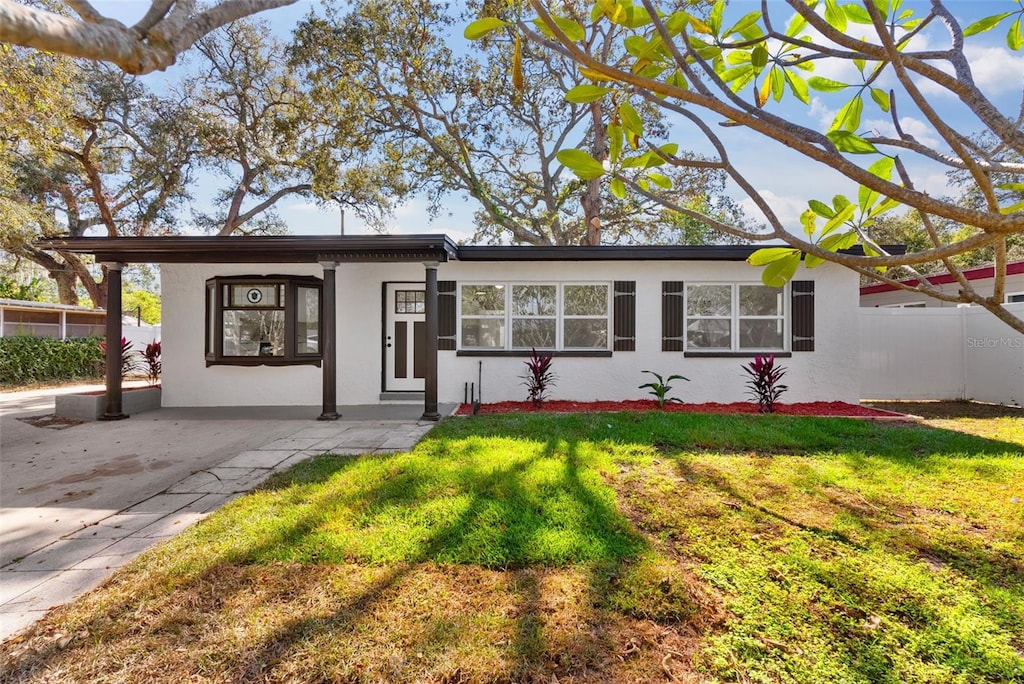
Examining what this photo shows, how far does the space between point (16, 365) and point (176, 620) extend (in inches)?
549

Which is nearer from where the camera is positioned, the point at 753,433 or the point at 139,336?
the point at 753,433

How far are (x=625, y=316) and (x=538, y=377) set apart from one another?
1.76 meters

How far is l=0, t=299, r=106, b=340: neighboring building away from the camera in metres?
14.2

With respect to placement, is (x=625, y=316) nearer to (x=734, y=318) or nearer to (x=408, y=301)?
(x=734, y=318)

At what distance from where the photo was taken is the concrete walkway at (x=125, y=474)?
8.56 ft

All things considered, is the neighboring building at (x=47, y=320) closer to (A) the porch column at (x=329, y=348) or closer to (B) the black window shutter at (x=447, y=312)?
(A) the porch column at (x=329, y=348)

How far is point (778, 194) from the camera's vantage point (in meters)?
8.08

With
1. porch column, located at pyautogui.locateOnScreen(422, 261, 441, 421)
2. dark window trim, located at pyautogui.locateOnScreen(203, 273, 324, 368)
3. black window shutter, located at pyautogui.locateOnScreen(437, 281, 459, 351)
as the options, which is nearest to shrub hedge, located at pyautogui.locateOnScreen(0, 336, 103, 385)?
dark window trim, located at pyautogui.locateOnScreen(203, 273, 324, 368)

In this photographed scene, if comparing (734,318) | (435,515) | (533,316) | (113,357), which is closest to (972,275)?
(734,318)

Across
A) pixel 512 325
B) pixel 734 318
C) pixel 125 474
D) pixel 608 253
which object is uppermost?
pixel 608 253

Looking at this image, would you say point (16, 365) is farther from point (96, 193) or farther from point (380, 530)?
point (380, 530)

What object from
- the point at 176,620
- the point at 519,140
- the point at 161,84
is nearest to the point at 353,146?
the point at 519,140

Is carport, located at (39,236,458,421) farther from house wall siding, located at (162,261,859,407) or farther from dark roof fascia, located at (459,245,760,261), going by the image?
house wall siding, located at (162,261,859,407)

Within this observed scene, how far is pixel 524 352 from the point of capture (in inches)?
298
